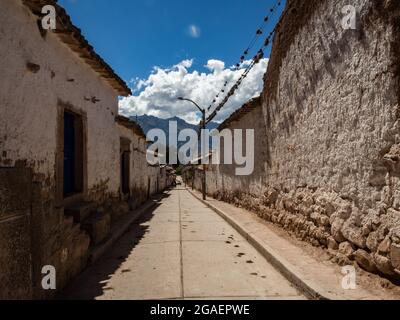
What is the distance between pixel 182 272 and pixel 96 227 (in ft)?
6.60

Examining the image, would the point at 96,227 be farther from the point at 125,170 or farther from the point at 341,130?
the point at 125,170

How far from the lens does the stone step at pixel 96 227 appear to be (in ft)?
18.8

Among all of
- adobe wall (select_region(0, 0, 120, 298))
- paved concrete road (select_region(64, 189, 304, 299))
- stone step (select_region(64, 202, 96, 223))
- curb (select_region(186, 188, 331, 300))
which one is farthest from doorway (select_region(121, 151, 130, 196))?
curb (select_region(186, 188, 331, 300))

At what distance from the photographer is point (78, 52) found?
6539mm

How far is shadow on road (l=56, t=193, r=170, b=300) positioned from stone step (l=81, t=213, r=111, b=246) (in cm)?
33

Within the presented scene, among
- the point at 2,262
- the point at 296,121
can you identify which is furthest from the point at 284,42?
the point at 2,262

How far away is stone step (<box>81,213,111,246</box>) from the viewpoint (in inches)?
225

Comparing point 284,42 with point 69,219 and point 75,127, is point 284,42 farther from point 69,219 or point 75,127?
point 69,219

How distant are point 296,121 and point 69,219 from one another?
4.51 metres
